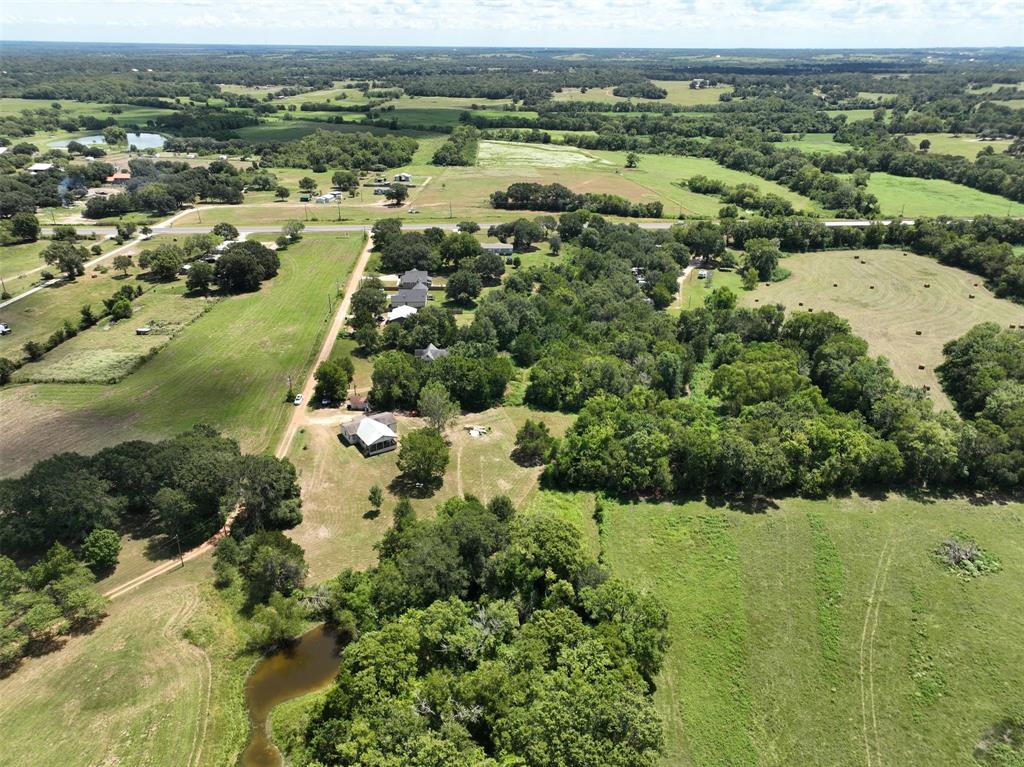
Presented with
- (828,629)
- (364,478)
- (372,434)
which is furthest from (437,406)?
(828,629)

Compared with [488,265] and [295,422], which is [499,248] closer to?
[488,265]

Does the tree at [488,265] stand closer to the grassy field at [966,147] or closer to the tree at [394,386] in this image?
the tree at [394,386]

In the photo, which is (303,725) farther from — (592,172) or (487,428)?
(592,172)

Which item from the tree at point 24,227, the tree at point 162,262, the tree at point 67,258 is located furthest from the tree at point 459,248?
the tree at point 24,227

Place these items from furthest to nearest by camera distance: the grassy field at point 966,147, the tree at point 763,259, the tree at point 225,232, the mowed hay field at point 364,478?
the grassy field at point 966,147
the tree at point 225,232
the tree at point 763,259
the mowed hay field at point 364,478

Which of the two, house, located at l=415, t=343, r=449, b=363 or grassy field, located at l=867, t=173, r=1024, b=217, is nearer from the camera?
house, located at l=415, t=343, r=449, b=363

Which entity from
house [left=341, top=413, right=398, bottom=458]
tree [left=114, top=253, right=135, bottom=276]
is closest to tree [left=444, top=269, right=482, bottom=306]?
house [left=341, top=413, right=398, bottom=458]

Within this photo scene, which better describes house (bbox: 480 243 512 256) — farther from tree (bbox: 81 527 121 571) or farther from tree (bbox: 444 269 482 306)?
tree (bbox: 81 527 121 571)

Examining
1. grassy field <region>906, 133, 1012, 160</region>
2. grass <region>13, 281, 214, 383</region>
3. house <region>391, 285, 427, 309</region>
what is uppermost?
grassy field <region>906, 133, 1012, 160</region>
